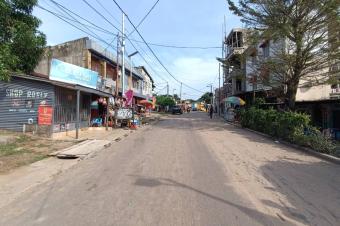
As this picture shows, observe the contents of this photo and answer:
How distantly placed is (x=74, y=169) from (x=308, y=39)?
1757 cm

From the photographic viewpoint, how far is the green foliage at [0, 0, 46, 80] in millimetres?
18542

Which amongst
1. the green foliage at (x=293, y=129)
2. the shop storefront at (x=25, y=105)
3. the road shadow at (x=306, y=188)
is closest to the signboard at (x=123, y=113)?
the shop storefront at (x=25, y=105)

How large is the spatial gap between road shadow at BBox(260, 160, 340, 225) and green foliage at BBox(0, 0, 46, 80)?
13012 millimetres

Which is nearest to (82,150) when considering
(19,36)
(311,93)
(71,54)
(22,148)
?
(22,148)

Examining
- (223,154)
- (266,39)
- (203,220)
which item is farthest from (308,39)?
(203,220)

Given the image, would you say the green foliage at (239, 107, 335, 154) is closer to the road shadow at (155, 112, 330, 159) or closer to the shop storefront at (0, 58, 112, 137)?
the road shadow at (155, 112, 330, 159)

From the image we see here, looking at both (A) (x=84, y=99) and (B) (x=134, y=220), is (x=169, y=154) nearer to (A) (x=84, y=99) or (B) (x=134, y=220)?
(B) (x=134, y=220)

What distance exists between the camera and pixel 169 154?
48.1ft

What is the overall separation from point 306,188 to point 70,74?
1886cm

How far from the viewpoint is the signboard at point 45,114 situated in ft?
67.1

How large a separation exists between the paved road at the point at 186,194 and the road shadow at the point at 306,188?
2 centimetres

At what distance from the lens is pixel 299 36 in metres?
23.4

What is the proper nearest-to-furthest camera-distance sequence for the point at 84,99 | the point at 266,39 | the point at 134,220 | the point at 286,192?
the point at 134,220, the point at 286,192, the point at 266,39, the point at 84,99

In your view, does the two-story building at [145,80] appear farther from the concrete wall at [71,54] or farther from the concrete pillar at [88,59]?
the concrete pillar at [88,59]
